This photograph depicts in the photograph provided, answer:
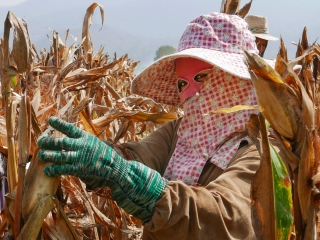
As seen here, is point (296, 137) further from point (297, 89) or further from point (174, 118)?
point (174, 118)

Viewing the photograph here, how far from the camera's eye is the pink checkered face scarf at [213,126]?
129 cm

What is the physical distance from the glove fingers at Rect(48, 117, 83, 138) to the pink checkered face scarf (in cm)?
47

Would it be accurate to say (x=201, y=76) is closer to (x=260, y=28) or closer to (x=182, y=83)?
(x=182, y=83)

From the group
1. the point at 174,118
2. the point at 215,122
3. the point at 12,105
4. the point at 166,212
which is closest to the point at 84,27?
the point at 174,118

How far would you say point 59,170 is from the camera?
3.00 ft

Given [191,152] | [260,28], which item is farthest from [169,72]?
[260,28]

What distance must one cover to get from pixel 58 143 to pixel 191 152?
590mm

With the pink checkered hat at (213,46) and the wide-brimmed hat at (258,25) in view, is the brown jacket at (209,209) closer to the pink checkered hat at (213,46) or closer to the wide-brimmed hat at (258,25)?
the pink checkered hat at (213,46)

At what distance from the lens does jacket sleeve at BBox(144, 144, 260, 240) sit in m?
0.97

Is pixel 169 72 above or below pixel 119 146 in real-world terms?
above

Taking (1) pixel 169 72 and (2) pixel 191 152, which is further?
(1) pixel 169 72

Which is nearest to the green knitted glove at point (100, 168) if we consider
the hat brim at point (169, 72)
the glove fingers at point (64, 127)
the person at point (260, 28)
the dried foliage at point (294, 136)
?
the glove fingers at point (64, 127)

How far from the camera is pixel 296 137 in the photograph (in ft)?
2.40

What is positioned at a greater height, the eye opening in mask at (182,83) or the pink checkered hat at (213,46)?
the pink checkered hat at (213,46)
